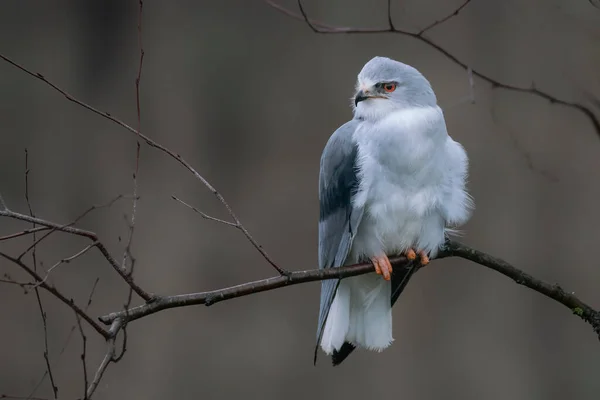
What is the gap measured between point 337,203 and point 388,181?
0.21 metres

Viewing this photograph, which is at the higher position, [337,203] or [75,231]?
[337,203]

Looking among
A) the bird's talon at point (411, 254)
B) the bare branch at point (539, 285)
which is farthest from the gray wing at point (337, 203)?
the bare branch at point (539, 285)

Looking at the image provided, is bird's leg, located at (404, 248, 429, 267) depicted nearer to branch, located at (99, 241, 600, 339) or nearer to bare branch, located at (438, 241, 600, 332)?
branch, located at (99, 241, 600, 339)

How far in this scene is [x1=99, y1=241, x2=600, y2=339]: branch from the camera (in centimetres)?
201

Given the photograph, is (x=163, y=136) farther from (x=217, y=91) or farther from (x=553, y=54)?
(x=553, y=54)

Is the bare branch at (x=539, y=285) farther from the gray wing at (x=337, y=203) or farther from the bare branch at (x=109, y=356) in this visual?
the bare branch at (x=109, y=356)

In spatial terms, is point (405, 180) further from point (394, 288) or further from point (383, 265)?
point (394, 288)

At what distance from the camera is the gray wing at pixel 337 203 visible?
2834 mm

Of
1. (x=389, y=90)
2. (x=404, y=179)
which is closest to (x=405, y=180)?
(x=404, y=179)

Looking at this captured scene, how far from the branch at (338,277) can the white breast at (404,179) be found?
0.36 ft

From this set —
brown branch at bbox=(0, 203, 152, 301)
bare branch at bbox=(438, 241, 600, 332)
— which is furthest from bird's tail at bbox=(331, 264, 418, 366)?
brown branch at bbox=(0, 203, 152, 301)

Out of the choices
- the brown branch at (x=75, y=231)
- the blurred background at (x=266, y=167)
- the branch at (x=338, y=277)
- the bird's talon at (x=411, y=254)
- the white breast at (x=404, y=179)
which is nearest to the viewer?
the brown branch at (x=75, y=231)

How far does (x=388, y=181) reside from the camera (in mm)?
2795

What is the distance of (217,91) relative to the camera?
16.5 ft
